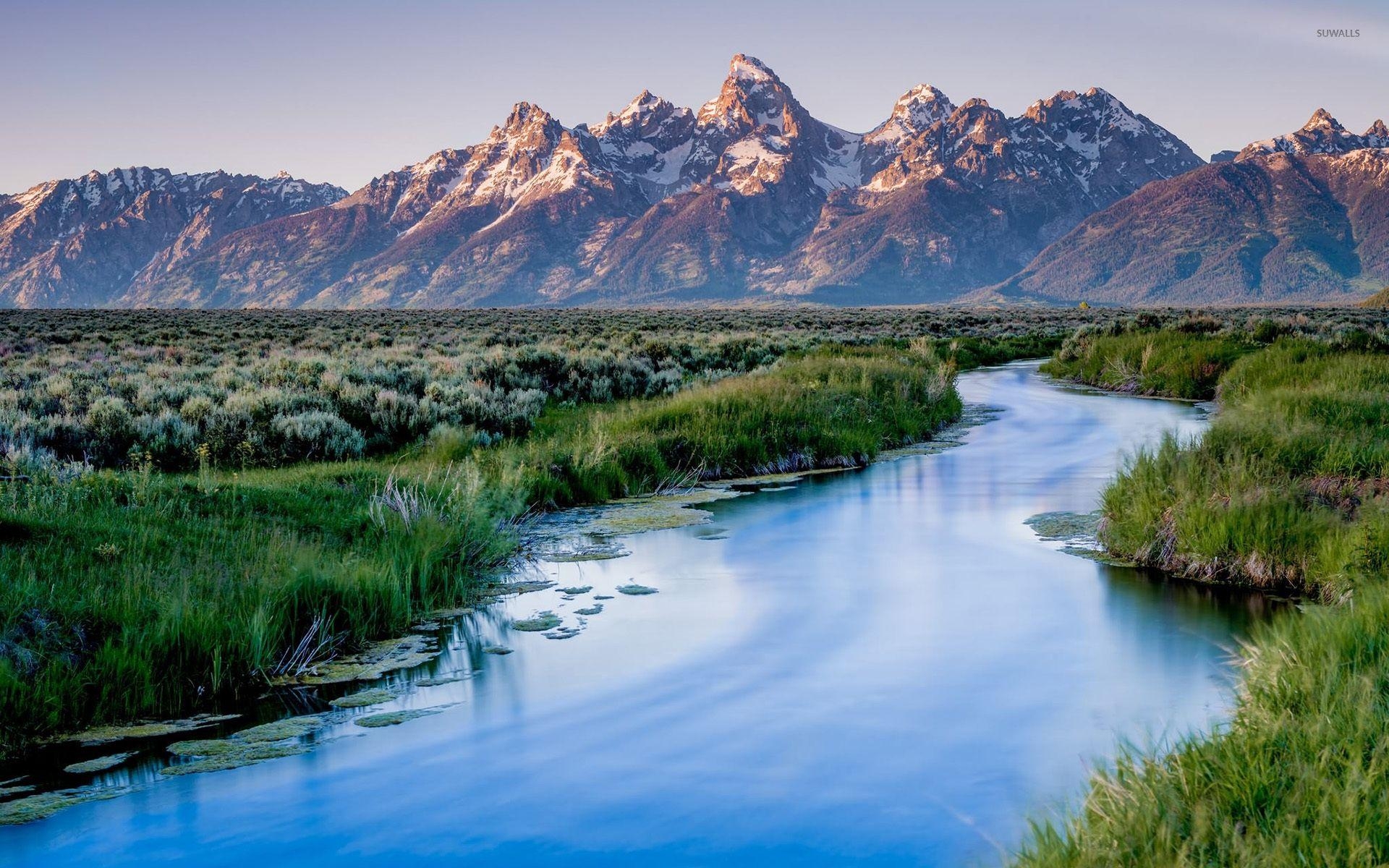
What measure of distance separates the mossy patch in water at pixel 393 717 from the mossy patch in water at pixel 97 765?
1324 millimetres

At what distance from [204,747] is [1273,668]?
6.03 m

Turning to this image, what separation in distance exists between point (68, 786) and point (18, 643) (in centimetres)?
132

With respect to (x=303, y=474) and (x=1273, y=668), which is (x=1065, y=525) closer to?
(x=1273, y=668)

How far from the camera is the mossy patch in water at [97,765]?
21.0ft

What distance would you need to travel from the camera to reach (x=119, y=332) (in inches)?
2060

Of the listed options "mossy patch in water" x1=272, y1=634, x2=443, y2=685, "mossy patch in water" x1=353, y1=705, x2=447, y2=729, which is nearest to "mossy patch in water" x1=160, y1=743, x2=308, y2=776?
"mossy patch in water" x1=353, y1=705, x2=447, y2=729

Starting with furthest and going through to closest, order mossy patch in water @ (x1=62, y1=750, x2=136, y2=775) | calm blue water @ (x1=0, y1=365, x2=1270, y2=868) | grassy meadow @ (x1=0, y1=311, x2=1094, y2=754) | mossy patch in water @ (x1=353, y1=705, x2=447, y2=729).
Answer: grassy meadow @ (x1=0, y1=311, x2=1094, y2=754) → mossy patch in water @ (x1=353, y1=705, x2=447, y2=729) → mossy patch in water @ (x1=62, y1=750, x2=136, y2=775) → calm blue water @ (x1=0, y1=365, x2=1270, y2=868)

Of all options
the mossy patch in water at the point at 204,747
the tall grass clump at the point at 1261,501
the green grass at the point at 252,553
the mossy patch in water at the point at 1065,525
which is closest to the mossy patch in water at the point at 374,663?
the green grass at the point at 252,553

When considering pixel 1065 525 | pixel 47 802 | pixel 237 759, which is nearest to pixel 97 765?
pixel 47 802

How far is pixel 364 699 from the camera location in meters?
7.62

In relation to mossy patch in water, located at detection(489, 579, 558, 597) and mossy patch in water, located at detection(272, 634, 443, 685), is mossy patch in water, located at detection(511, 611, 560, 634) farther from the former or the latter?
mossy patch in water, located at detection(489, 579, 558, 597)

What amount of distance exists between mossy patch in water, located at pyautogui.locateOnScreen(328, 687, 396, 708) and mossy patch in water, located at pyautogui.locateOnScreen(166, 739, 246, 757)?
2.69ft

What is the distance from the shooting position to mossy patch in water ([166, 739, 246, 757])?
21.8 feet

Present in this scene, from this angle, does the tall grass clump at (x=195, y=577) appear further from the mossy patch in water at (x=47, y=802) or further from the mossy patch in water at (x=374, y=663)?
the mossy patch in water at (x=47, y=802)
